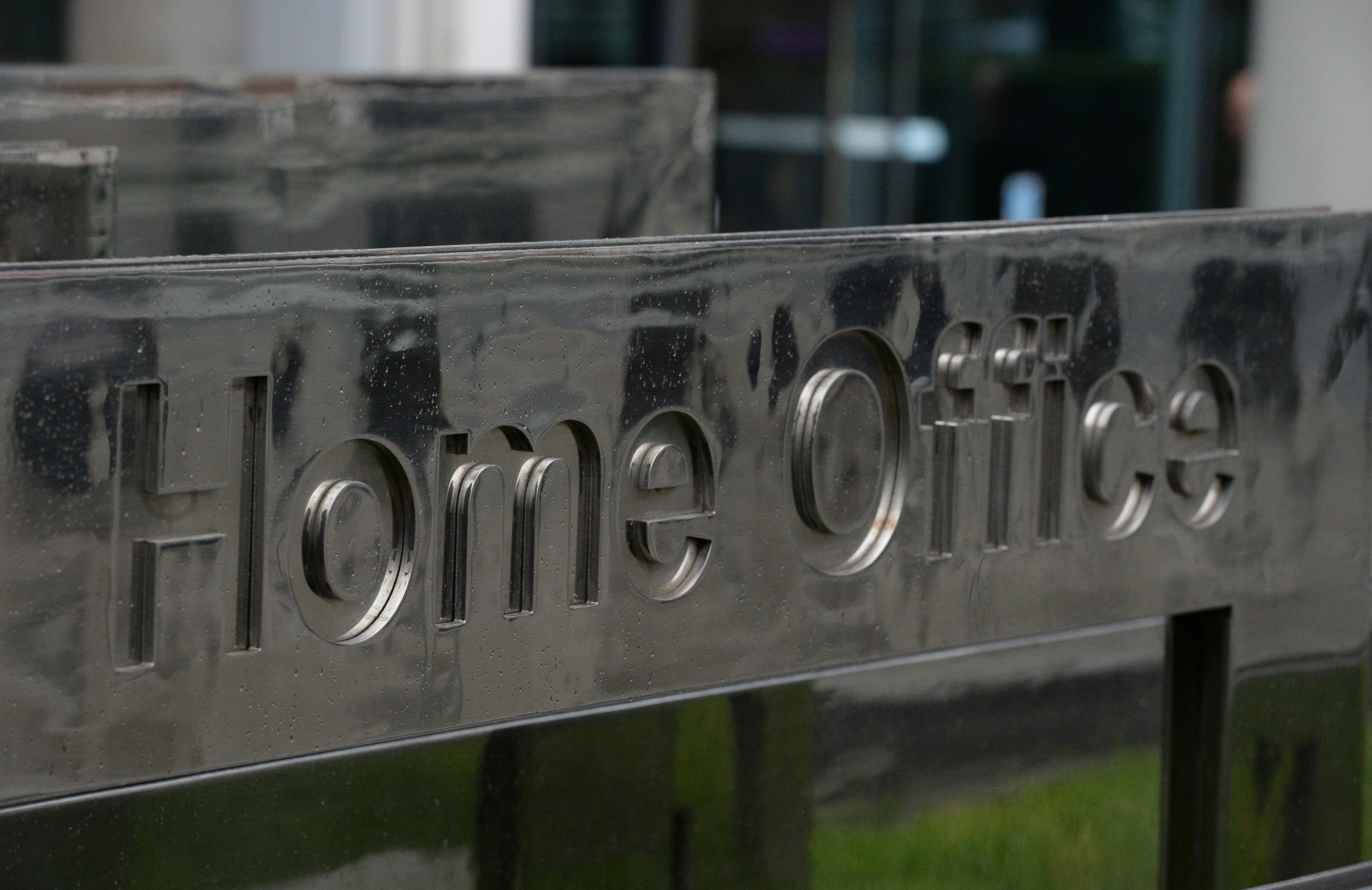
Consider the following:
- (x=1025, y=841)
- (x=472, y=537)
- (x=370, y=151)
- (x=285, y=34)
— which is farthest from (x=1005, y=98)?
(x=472, y=537)

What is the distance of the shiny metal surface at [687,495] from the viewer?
161cm

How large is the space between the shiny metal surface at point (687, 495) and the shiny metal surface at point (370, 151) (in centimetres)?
128

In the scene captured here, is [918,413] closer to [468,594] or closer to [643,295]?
[643,295]

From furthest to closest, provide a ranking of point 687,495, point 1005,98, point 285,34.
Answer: point 1005,98 → point 285,34 → point 687,495

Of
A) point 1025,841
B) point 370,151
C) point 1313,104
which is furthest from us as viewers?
point 1313,104

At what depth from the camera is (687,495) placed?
1.95 metres

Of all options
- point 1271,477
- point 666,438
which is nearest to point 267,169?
point 666,438

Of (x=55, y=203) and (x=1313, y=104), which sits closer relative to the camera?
(x=55, y=203)

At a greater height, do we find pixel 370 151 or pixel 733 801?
pixel 370 151

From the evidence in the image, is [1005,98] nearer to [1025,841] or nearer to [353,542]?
[1025,841]

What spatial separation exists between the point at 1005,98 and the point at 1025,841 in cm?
933

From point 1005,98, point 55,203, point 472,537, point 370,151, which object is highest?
point 1005,98

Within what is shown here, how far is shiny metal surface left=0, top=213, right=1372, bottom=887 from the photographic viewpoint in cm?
161

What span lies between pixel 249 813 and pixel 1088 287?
43.6 inches
